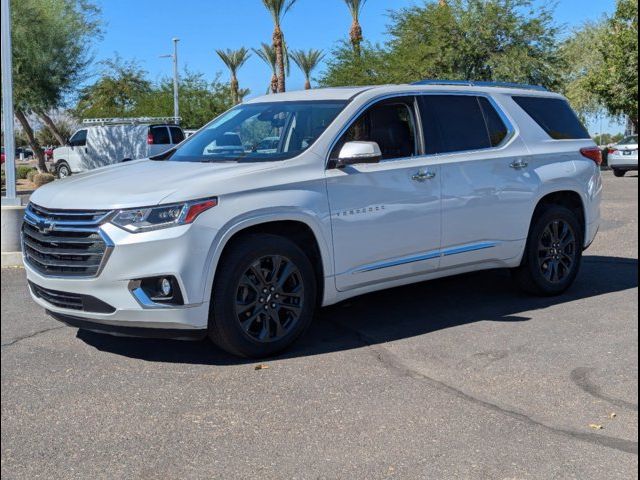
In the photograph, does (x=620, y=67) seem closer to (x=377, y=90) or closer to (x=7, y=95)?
(x=7, y=95)

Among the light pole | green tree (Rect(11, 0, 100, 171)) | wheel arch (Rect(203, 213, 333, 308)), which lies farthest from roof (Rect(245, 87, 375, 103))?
green tree (Rect(11, 0, 100, 171))

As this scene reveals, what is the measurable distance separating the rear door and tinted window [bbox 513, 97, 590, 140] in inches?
18.3

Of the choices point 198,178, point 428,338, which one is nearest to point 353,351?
point 428,338

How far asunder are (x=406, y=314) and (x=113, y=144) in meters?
26.1

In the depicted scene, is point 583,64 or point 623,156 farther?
point 583,64

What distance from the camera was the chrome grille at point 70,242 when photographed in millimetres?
4926

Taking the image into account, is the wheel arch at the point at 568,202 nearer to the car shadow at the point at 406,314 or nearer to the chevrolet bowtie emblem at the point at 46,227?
the car shadow at the point at 406,314

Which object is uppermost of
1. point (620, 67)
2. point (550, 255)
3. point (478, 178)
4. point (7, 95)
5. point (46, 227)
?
point (620, 67)

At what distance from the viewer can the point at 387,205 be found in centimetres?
588

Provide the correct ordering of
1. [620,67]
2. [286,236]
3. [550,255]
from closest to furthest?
[286,236] → [550,255] → [620,67]

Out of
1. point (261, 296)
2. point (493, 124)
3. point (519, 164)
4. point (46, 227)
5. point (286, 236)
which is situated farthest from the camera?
point (493, 124)

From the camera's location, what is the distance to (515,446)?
3.99 meters

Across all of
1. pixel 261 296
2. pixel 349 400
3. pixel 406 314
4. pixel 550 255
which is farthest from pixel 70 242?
pixel 550 255

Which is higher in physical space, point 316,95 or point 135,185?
point 316,95
